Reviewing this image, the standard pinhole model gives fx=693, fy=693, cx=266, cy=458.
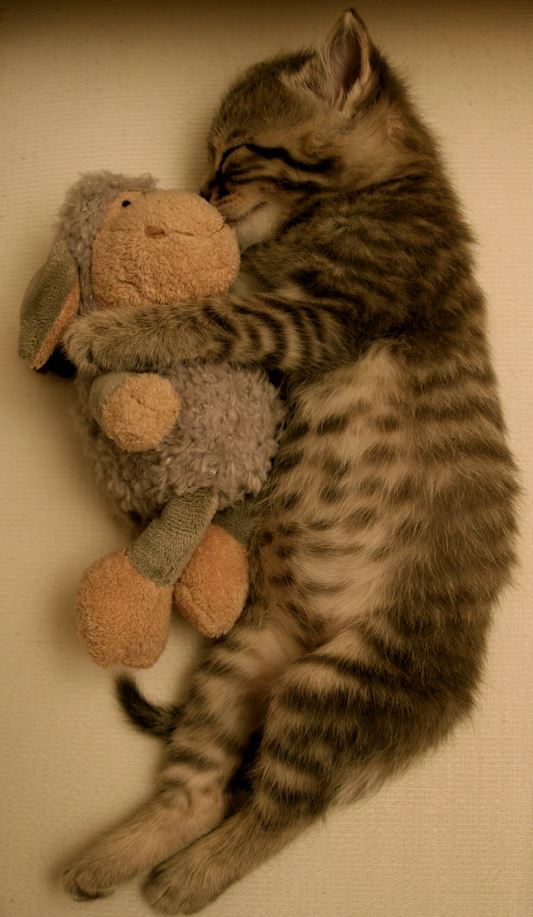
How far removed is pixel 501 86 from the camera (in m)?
1.41

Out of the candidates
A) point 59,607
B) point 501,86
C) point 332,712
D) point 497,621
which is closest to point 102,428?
point 59,607

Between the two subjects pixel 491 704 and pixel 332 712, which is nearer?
pixel 332 712

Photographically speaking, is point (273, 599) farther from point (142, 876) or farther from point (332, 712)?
point (142, 876)

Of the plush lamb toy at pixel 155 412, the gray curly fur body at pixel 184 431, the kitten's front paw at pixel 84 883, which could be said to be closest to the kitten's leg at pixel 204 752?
the kitten's front paw at pixel 84 883

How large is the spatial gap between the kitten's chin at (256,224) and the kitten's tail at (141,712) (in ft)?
2.61

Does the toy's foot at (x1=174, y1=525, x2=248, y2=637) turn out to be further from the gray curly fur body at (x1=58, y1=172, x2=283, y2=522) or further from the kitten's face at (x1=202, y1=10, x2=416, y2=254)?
the kitten's face at (x1=202, y1=10, x2=416, y2=254)

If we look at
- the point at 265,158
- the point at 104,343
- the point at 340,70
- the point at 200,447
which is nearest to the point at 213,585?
the point at 200,447

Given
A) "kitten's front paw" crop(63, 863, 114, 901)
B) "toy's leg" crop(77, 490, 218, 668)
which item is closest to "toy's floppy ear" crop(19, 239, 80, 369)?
"toy's leg" crop(77, 490, 218, 668)

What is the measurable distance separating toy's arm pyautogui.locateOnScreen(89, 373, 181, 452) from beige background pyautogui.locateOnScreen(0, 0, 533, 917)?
26 cm

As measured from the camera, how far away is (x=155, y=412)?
3.13 ft

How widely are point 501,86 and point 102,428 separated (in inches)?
42.8

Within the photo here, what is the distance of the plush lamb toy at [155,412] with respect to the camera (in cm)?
100

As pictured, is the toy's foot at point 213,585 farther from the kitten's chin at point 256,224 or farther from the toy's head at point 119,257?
the kitten's chin at point 256,224

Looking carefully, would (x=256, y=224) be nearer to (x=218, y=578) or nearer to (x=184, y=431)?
(x=184, y=431)
